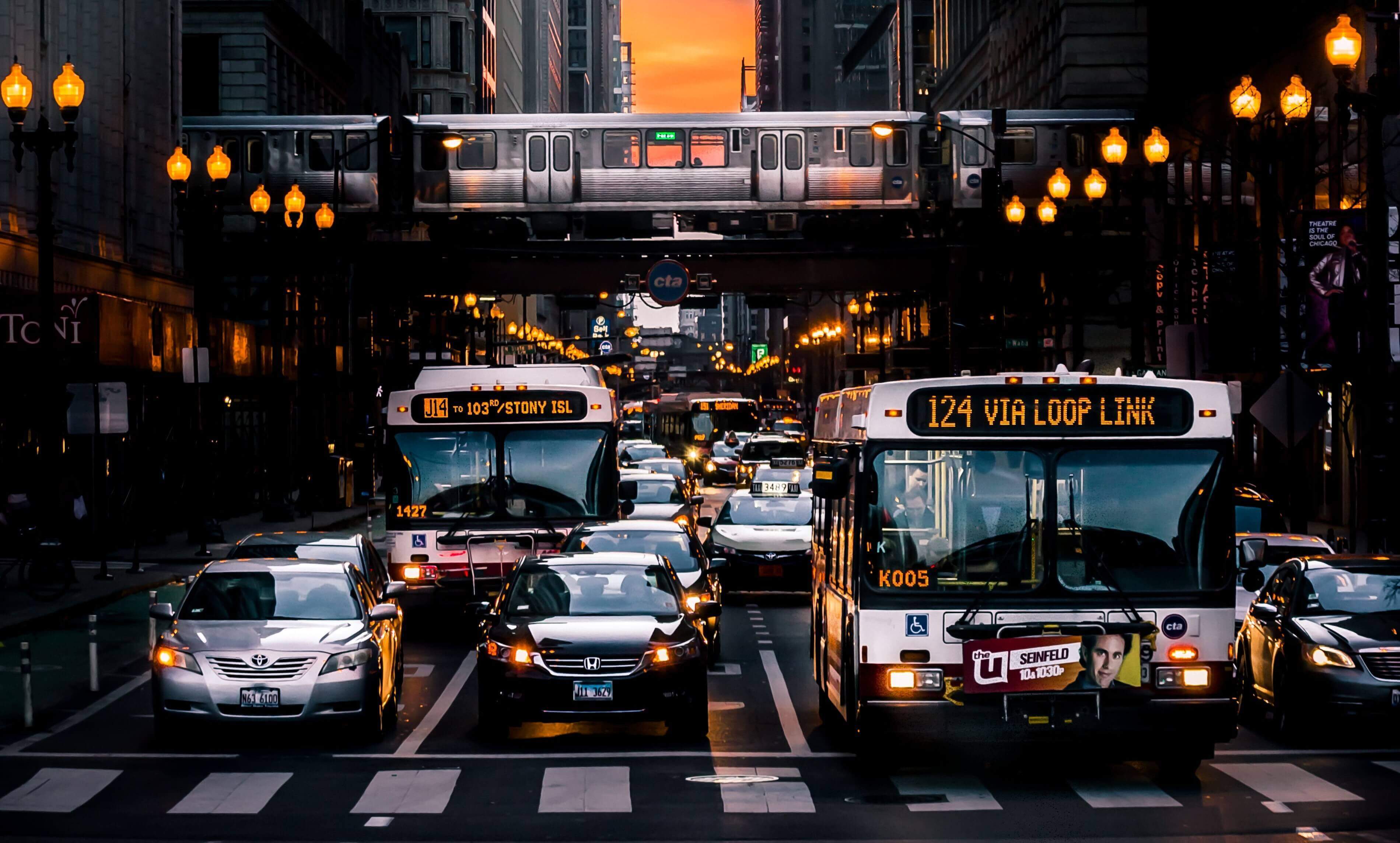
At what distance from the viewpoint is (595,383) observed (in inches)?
883

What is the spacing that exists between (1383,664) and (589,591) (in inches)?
247

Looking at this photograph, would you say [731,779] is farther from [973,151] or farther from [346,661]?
[973,151]

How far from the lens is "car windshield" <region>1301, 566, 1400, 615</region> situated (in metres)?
14.8

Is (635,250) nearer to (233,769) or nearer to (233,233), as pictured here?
(233,233)

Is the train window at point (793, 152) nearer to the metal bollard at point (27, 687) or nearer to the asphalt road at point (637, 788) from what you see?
the asphalt road at point (637, 788)

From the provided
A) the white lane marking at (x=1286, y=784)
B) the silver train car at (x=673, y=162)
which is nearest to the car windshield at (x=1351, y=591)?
the white lane marking at (x=1286, y=784)

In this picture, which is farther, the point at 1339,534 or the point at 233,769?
the point at 1339,534

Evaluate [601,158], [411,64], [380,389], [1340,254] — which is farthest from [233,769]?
[411,64]

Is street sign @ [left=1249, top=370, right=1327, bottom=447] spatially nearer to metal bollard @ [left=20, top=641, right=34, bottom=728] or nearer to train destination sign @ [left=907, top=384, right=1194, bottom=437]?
train destination sign @ [left=907, top=384, right=1194, bottom=437]

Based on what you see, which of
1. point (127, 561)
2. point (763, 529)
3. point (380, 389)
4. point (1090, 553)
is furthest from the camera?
point (380, 389)

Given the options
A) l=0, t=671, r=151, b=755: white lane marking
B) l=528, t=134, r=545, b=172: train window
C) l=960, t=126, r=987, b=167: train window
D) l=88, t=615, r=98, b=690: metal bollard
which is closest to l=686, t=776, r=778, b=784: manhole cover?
l=0, t=671, r=151, b=755: white lane marking

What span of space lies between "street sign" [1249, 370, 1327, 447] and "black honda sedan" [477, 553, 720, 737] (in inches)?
414

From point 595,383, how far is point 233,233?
31348mm

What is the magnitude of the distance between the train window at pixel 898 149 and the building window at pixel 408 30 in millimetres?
85955
